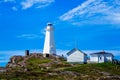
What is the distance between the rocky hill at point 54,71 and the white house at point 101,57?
26.5ft

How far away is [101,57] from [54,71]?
24.6 m

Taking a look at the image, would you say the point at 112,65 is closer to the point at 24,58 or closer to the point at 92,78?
the point at 92,78

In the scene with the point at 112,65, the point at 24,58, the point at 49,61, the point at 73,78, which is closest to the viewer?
the point at 73,78

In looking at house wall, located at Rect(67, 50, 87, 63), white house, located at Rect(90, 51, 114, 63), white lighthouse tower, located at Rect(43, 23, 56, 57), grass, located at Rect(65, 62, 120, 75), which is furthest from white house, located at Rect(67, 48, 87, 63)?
white lighthouse tower, located at Rect(43, 23, 56, 57)

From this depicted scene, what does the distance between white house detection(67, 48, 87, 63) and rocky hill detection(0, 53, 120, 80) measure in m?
2.85

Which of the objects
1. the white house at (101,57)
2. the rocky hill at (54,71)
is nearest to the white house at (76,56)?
the rocky hill at (54,71)

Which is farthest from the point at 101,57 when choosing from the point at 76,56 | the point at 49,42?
the point at 49,42

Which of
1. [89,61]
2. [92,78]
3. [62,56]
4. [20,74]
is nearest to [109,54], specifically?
[89,61]

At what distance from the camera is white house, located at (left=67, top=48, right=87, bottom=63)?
3816 inches

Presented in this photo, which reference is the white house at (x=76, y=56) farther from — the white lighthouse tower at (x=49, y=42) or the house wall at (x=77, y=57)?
the white lighthouse tower at (x=49, y=42)

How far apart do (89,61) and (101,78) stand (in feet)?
91.0

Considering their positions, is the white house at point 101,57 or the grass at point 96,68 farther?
the white house at point 101,57

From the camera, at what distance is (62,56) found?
10638 centimetres

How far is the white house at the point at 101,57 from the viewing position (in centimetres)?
9812
